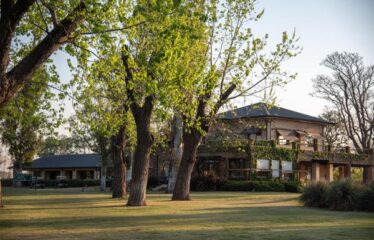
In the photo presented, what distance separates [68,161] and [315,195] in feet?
191

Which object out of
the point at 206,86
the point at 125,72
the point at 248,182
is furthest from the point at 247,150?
the point at 125,72

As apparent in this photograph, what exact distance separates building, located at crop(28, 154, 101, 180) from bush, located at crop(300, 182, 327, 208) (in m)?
50.8

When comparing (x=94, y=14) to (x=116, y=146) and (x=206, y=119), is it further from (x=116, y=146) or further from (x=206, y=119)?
(x=116, y=146)

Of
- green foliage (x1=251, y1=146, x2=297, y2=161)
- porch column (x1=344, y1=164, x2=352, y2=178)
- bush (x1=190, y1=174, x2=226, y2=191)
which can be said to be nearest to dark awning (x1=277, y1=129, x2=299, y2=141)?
green foliage (x1=251, y1=146, x2=297, y2=161)

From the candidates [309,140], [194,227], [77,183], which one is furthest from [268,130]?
[194,227]

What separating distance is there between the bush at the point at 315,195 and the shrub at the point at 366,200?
57.8 inches

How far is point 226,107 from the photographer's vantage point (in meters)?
22.5

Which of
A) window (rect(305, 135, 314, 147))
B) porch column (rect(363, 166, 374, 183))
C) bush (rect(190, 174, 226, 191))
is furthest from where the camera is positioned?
porch column (rect(363, 166, 374, 183))

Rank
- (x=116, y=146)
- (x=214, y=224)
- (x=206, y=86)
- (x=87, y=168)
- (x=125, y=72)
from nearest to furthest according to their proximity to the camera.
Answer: (x=214, y=224) → (x=125, y=72) → (x=206, y=86) → (x=116, y=146) → (x=87, y=168)

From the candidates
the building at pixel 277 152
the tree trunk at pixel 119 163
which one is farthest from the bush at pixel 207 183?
the tree trunk at pixel 119 163

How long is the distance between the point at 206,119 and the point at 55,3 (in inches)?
442

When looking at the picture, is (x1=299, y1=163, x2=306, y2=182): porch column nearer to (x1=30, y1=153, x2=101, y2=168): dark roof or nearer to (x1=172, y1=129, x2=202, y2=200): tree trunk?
(x1=172, y1=129, x2=202, y2=200): tree trunk

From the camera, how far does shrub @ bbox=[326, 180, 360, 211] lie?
17688 mm

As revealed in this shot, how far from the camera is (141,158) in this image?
19234 millimetres
